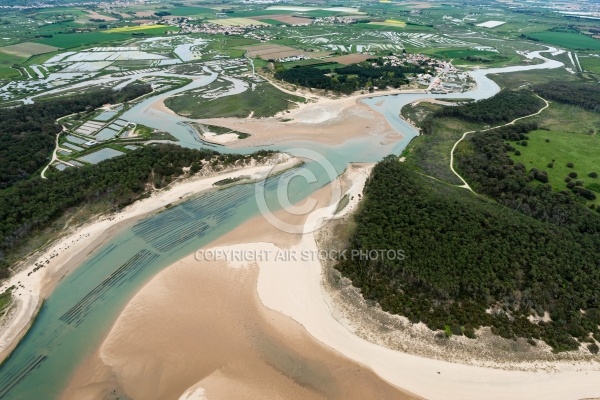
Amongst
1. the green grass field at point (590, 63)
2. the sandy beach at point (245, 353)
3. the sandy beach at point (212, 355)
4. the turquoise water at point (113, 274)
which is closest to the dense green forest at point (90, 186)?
the turquoise water at point (113, 274)

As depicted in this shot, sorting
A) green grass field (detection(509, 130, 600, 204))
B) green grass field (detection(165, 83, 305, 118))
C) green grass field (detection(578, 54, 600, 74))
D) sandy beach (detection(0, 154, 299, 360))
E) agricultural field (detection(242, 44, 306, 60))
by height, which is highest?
green grass field (detection(578, 54, 600, 74))

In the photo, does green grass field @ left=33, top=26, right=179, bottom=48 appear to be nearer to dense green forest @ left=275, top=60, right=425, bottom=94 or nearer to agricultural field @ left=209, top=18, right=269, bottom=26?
agricultural field @ left=209, top=18, right=269, bottom=26

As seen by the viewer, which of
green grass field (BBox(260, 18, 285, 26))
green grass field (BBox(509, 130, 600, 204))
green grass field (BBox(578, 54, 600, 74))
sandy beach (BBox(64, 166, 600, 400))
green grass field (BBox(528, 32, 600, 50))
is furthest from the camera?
green grass field (BBox(260, 18, 285, 26))

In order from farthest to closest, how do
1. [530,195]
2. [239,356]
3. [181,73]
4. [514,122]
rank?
[181,73]
[514,122]
[530,195]
[239,356]

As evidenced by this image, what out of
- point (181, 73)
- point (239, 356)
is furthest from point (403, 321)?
point (181, 73)

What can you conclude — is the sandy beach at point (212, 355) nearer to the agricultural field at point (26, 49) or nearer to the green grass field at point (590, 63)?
the green grass field at point (590, 63)

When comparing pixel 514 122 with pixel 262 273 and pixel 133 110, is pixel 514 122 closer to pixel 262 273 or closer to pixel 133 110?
pixel 262 273

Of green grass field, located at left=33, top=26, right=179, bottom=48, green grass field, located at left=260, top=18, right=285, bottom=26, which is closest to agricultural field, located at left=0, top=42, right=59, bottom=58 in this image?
green grass field, located at left=33, top=26, right=179, bottom=48

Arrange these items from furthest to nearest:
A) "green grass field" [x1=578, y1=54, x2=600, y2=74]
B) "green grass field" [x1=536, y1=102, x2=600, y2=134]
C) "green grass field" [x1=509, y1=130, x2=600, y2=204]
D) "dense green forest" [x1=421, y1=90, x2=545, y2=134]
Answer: "green grass field" [x1=578, y1=54, x2=600, y2=74] → "dense green forest" [x1=421, y1=90, x2=545, y2=134] → "green grass field" [x1=536, y1=102, x2=600, y2=134] → "green grass field" [x1=509, y1=130, x2=600, y2=204]
